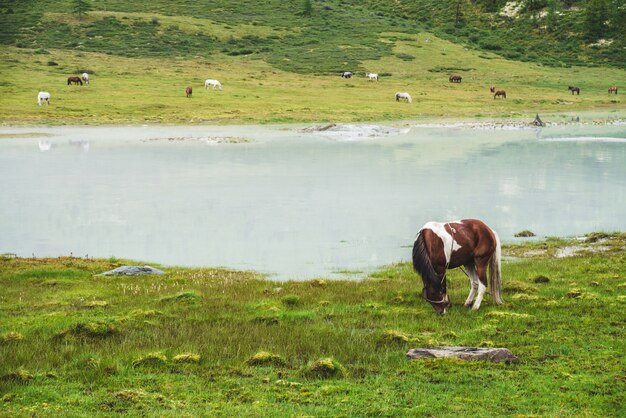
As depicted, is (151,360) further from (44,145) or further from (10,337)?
(44,145)

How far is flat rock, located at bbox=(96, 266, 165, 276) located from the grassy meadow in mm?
54667

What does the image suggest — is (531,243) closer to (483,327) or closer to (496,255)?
(496,255)

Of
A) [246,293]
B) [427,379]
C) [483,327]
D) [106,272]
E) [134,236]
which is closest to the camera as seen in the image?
[427,379]

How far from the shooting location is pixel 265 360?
12070 mm

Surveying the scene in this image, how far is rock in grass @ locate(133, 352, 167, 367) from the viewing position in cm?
1183

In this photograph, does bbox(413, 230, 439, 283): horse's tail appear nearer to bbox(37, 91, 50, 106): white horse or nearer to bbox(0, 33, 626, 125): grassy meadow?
bbox(0, 33, 626, 125): grassy meadow

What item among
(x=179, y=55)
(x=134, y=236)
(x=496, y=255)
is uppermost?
(x=179, y=55)

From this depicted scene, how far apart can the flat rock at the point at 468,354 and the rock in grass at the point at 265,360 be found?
2107mm

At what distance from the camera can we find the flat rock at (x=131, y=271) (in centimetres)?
2085

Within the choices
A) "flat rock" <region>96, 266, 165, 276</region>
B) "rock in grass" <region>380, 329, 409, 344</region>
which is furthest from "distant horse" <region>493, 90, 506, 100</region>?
"rock in grass" <region>380, 329, 409, 344</region>

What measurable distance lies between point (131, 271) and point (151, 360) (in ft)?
31.0

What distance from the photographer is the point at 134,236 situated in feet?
89.7

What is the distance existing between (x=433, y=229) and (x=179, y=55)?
121728 millimetres

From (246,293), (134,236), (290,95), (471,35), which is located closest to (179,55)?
(290,95)
